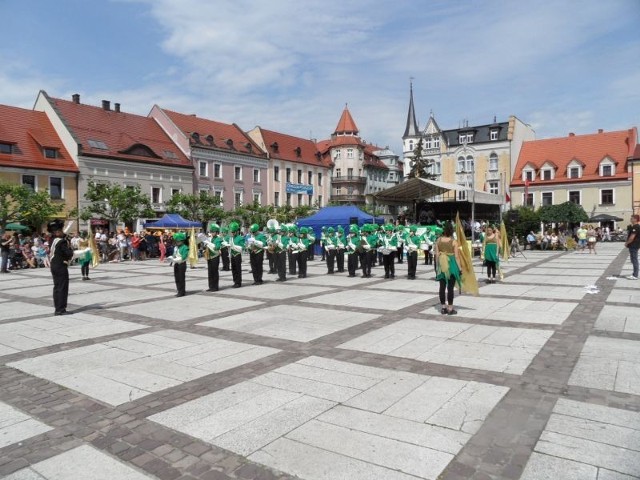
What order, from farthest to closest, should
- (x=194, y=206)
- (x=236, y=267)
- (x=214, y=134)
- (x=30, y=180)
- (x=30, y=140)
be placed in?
(x=214, y=134) < (x=194, y=206) < (x=30, y=140) < (x=30, y=180) < (x=236, y=267)

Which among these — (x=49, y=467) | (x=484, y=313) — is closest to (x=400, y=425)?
(x=49, y=467)

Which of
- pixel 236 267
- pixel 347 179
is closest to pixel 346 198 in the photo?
pixel 347 179

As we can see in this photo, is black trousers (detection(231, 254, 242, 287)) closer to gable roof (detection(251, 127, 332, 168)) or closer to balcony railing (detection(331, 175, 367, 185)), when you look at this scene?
gable roof (detection(251, 127, 332, 168))

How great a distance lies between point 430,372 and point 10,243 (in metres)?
22.8

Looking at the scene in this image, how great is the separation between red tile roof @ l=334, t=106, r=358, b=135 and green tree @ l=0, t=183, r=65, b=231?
51.3 meters

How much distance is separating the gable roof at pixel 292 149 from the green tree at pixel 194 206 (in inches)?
853

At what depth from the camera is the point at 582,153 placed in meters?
59.6

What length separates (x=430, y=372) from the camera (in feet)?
19.7

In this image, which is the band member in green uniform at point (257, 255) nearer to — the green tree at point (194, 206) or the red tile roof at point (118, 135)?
the green tree at point (194, 206)

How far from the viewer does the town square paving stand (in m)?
3.86

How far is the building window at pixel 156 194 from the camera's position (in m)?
45.8

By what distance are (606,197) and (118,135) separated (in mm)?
51284

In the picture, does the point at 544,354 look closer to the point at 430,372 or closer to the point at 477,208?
the point at 430,372

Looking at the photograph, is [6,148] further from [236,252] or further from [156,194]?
[236,252]
